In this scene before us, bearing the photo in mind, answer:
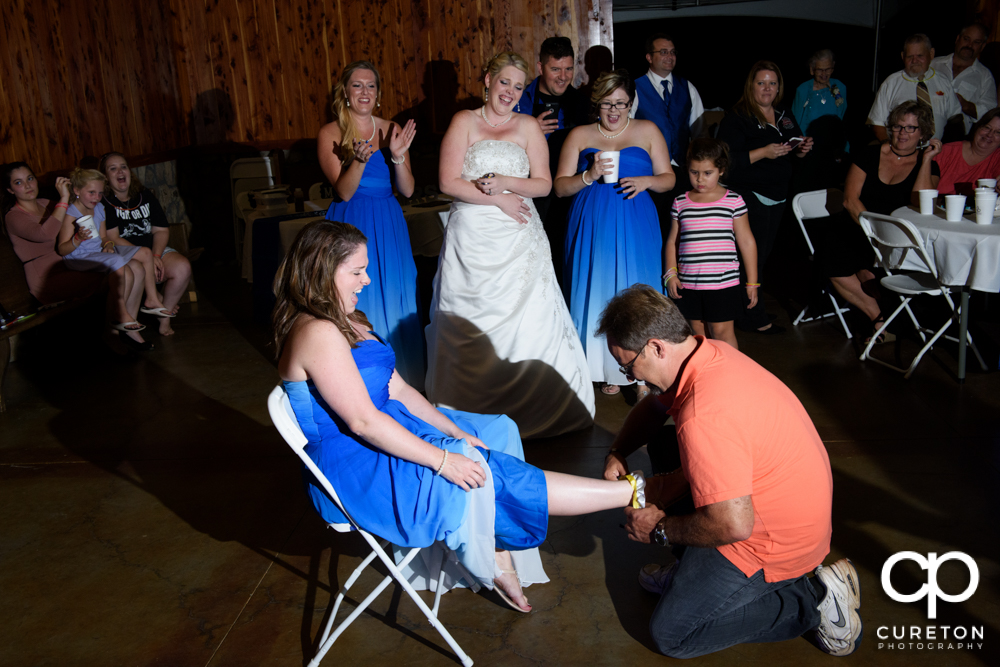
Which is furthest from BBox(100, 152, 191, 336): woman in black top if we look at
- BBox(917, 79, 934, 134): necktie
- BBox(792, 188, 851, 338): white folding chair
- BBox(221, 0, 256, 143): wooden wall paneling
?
BBox(917, 79, 934, 134): necktie

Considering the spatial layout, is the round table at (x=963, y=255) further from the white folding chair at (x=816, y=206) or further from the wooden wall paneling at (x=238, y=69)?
the wooden wall paneling at (x=238, y=69)

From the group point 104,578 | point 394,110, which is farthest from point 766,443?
point 394,110

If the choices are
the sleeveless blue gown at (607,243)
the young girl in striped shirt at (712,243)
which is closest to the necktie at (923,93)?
the young girl in striped shirt at (712,243)

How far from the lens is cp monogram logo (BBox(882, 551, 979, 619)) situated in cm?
229

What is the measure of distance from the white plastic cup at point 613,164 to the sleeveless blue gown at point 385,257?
3.66 ft

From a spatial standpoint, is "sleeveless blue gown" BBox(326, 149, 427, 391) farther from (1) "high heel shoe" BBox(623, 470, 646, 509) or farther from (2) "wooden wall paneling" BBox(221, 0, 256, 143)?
(2) "wooden wall paneling" BBox(221, 0, 256, 143)

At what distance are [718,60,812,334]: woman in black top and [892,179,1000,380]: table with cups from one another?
3.18 feet

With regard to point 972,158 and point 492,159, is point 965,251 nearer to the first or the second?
point 972,158

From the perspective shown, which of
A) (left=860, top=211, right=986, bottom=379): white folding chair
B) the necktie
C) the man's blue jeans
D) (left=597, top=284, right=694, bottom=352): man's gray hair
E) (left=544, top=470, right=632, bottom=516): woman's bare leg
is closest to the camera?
(left=597, top=284, right=694, bottom=352): man's gray hair

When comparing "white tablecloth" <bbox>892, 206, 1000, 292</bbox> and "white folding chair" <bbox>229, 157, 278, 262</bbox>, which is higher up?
"white folding chair" <bbox>229, 157, 278, 262</bbox>

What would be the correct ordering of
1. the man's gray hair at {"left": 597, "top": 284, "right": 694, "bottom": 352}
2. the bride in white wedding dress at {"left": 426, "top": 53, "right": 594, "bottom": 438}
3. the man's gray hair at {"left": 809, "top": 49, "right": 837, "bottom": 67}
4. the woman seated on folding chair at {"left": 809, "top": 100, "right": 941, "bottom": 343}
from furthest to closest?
the man's gray hair at {"left": 809, "top": 49, "right": 837, "bottom": 67}
the woman seated on folding chair at {"left": 809, "top": 100, "right": 941, "bottom": 343}
the bride in white wedding dress at {"left": 426, "top": 53, "right": 594, "bottom": 438}
the man's gray hair at {"left": 597, "top": 284, "right": 694, "bottom": 352}

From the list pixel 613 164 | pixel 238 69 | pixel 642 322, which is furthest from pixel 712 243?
pixel 238 69

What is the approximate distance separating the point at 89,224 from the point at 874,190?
4.91m

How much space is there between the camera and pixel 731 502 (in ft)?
6.03
